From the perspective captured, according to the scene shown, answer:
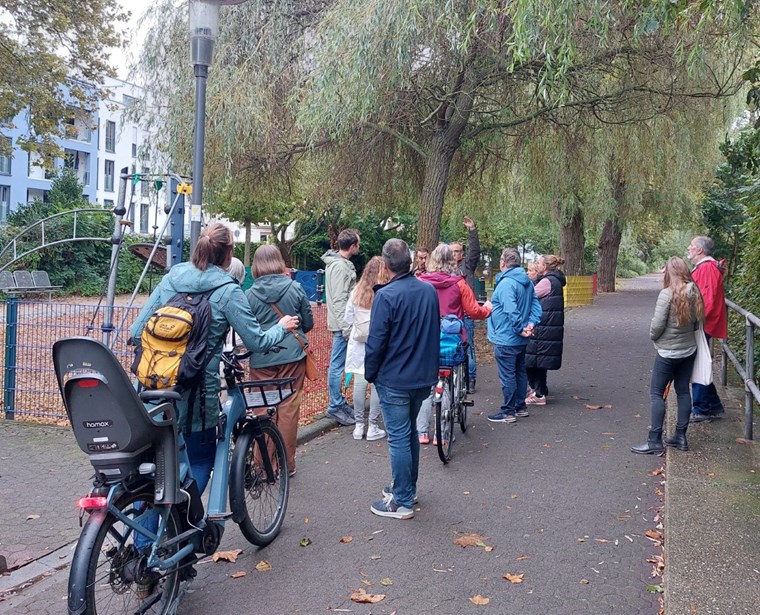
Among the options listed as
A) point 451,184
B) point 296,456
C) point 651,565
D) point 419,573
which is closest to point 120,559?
point 419,573

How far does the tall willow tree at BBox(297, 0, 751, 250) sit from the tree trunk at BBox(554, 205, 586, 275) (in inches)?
452

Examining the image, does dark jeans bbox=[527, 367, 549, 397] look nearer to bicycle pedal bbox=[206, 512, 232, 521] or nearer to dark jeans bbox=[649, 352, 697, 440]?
dark jeans bbox=[649, 352, 697, 440]

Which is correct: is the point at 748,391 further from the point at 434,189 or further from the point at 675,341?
the point at 434,189

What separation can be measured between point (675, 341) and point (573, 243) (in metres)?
20.5

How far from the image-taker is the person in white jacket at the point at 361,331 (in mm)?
7109

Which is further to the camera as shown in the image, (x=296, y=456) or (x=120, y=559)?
(x=296, y=456)

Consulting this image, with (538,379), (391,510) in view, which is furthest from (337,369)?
(391,510)

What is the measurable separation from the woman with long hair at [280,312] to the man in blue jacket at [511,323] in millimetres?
2731

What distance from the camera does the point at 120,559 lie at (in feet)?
11.0

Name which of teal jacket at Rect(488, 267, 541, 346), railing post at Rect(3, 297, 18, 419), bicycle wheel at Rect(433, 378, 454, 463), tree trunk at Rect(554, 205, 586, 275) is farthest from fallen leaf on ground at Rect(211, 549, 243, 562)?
tree trunk at Rect(554, 205, 586, 275)

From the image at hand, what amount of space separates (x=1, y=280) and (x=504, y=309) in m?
15.8

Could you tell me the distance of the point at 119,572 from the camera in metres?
3.35

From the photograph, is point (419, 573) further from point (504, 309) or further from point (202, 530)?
point (504, 309)

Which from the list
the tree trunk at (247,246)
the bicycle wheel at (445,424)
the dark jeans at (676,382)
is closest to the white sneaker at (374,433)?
the bicycle wheel at (445,424)
